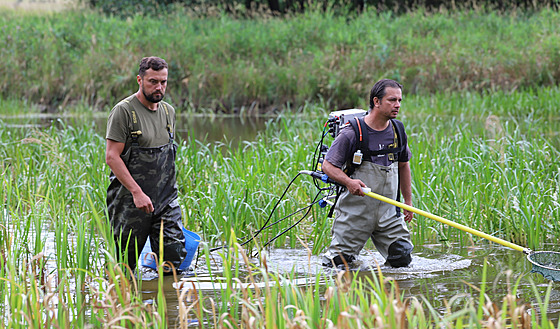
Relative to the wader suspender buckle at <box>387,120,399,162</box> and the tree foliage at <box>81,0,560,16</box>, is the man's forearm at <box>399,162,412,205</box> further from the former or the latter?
the tree foliage at <box>81,0,560,16</box>

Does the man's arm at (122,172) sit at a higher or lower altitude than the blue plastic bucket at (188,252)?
higher

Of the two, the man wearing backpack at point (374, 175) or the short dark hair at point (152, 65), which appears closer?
the short dark hair at point (152, 65)

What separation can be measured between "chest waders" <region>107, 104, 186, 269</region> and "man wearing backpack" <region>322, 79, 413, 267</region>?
3.18 feet

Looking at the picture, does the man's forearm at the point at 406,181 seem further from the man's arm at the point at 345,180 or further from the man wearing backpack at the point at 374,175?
the man's arm at the point at 345,180

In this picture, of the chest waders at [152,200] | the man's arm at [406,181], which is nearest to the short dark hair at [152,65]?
the chest waders at [152,200]

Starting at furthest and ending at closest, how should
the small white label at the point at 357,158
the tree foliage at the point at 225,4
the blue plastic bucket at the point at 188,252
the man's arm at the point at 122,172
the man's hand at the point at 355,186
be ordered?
the tree foliage at the point at 225,4
the blue plastic bucket at the point at 188,252
the small white label at the point at 357,158
the man's hand at the point at 355,186
the man's arm at the point at 122,172

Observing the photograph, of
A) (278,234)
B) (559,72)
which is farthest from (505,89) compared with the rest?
(278,234)

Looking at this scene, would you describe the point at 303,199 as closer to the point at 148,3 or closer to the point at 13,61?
the point at 13,61

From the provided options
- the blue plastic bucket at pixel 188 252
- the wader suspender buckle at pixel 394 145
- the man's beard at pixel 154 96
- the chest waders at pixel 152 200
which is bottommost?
the blue plastic bucket at pixel 188 252

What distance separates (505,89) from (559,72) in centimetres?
144

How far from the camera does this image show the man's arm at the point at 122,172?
4.32 m

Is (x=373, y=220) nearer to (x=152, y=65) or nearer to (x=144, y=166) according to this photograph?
(x=144, y=166)

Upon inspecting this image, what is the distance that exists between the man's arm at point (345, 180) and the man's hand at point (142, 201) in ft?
3.61

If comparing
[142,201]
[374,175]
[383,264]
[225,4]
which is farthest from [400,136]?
[225,4]
